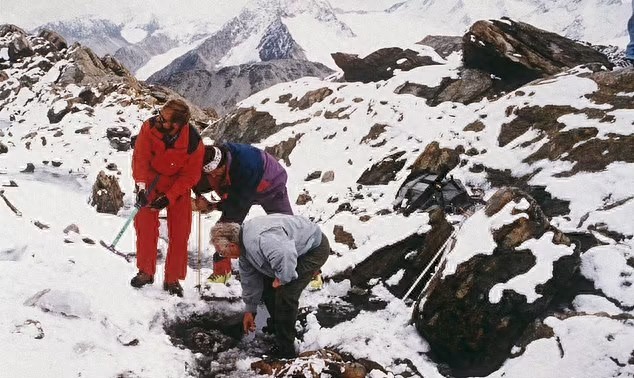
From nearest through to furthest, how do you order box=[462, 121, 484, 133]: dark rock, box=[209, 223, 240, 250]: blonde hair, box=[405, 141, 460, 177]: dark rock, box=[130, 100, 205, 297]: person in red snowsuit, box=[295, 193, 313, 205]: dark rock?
box=[209, 223, 240, 250]: blonde hair → box=[130, 100, 205, 297]: person in red snowsuit → box=[405, 141, 460, 177]: dark rock → box=[462, 121, 484, 133]: dark rock → box=[295, 193, 313, 205]: dark rock

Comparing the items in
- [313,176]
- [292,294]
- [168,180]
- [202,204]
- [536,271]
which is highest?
[168,180]

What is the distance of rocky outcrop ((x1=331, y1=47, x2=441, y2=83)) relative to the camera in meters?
18.7

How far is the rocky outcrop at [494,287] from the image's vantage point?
13.9 ft

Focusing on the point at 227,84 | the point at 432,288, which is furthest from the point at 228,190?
the point at 227,84

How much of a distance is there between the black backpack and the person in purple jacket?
8.02 ft

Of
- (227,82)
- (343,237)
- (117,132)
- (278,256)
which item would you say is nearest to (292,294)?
(278,256)

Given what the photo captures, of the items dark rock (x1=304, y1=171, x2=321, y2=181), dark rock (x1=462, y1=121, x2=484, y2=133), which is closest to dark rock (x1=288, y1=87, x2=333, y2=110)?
dark rock (x1=304, y1=171, x2=321, y2=181)

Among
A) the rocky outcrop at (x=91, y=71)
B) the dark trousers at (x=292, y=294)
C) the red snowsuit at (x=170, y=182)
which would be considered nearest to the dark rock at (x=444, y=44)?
the rocky outcrop at (x=91, y=71)

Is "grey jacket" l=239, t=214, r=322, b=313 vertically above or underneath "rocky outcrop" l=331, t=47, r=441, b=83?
above

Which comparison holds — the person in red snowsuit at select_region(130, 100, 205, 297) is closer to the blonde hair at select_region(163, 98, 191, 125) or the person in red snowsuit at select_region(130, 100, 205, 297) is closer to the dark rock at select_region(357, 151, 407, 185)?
the blonde hair at select_region(163, 98, 191, 125)

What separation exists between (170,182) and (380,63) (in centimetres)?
1612

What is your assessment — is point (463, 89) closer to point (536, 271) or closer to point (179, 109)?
point (536, 271)

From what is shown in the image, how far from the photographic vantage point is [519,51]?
13602mm

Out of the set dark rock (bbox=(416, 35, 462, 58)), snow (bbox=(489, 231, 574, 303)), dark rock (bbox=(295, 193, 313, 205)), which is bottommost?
dark rock (bbox=(295, 193, 313, 205))
